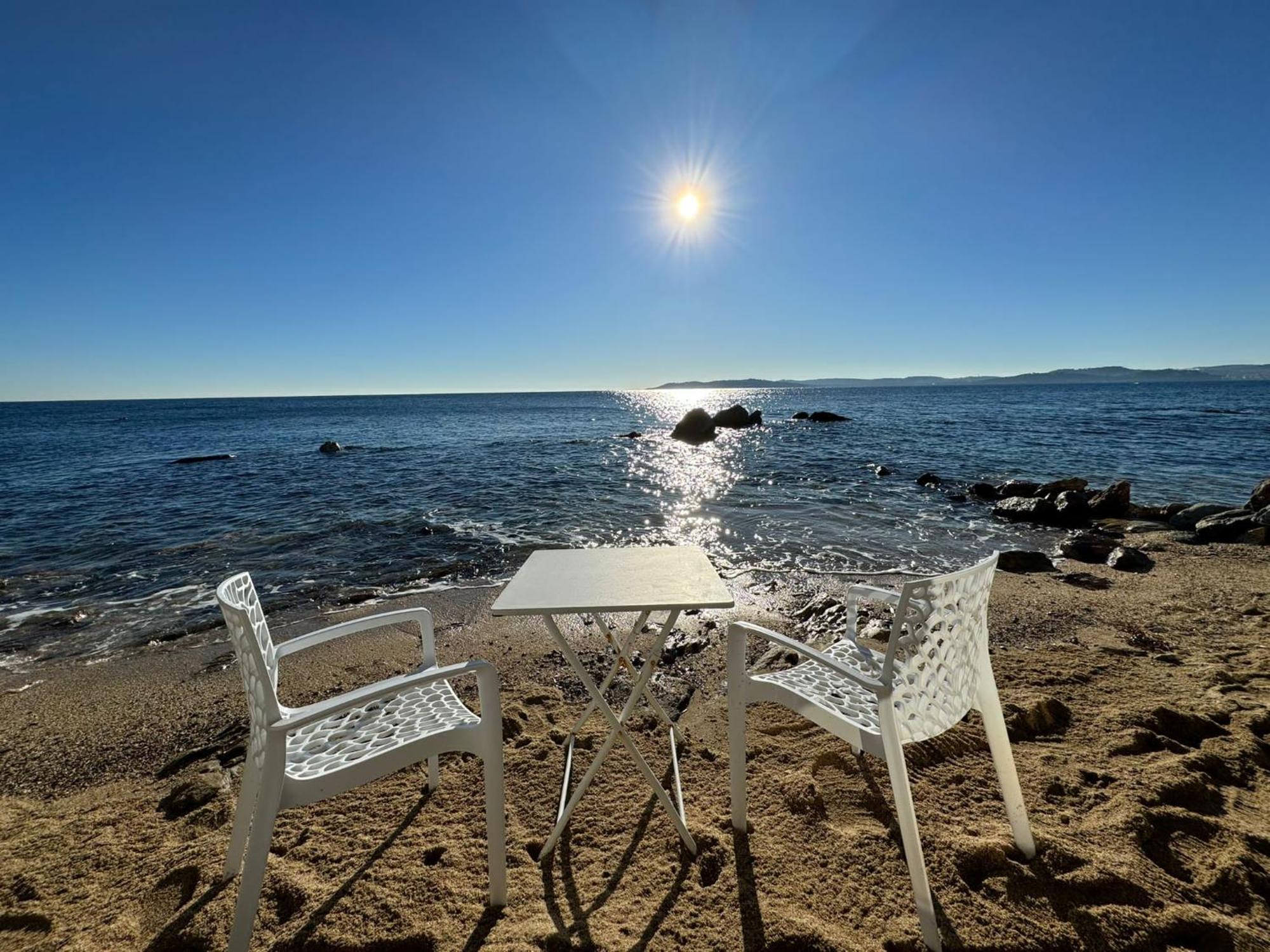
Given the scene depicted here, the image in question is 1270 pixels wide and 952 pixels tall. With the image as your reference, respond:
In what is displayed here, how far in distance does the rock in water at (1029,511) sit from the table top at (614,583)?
32.0ft

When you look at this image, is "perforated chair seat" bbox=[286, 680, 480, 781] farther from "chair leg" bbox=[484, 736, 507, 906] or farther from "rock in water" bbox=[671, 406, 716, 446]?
"rock in water" bbox=[671, 406, 716, 446]

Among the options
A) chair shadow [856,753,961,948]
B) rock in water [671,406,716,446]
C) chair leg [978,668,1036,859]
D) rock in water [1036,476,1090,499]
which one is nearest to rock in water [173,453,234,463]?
rock in water [671,406,716,446]

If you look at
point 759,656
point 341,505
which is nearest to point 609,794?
point 759,656

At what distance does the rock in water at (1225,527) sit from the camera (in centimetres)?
758

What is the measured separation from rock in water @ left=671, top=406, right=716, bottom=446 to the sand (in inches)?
988

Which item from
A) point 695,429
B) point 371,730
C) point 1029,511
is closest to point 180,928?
point 371,730

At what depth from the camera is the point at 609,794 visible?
2.75 m

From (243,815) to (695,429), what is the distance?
1090 inches

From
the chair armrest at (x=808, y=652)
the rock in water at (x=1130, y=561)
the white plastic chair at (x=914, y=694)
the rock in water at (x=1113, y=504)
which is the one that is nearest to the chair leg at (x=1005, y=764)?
the white plastic chair at (x=914, y=694)

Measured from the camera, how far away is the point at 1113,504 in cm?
972

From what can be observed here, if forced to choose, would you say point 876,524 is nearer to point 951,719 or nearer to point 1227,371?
point 951,719

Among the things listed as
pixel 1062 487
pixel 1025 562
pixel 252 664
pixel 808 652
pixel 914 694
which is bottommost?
pixel 1025 562

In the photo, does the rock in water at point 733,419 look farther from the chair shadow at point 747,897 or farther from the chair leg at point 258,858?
the chair leg at point 258,858

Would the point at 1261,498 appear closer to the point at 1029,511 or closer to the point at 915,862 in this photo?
the point at 1029,511
